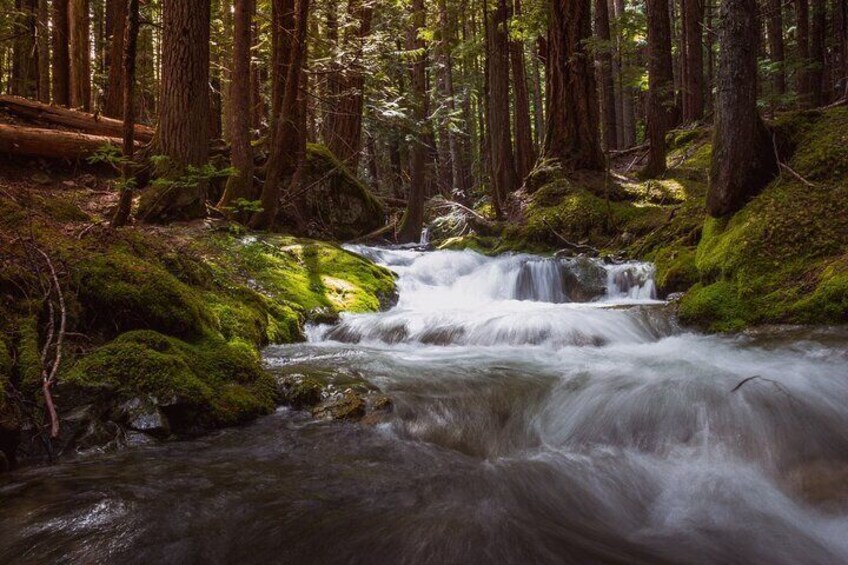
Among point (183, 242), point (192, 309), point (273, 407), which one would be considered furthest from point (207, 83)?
point (273, 407)

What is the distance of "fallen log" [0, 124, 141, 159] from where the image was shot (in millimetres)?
10039

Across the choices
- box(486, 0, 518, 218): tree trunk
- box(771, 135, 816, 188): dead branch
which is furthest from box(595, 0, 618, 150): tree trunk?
box(771, 135, 816, 188): dead branch

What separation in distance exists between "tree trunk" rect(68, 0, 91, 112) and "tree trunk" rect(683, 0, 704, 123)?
16.6 m

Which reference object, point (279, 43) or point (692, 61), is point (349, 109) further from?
point (692, 61)

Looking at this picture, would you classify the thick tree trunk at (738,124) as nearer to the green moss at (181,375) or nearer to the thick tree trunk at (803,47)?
the green moss at (181,375)

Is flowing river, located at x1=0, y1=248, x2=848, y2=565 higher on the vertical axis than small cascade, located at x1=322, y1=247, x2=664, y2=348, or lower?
lower

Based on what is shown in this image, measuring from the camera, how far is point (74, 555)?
7.48 feet

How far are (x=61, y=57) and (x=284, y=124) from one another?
33.3 ft

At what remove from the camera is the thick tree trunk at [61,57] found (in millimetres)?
15000

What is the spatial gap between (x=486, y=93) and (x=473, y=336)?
34.6 ft

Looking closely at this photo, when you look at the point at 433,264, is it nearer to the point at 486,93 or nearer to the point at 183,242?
the point at 183,242

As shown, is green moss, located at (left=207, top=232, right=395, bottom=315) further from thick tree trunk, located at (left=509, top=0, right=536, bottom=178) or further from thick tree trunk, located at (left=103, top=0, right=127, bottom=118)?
thick tree trunk, located at (left=509, top=0, right=536, bottom=178)

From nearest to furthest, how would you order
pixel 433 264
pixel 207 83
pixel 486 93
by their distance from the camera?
pixel 207 83 < pixel 433 264 < pixel 486 93

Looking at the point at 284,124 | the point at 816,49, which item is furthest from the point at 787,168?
the point at 816,49
